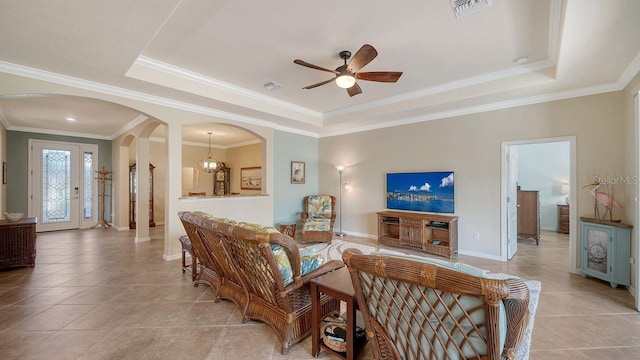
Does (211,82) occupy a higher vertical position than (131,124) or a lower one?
higher

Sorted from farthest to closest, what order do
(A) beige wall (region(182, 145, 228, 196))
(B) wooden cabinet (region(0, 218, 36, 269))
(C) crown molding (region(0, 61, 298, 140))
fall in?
(A) beige wall (region(182, 145, 228, 196)), (B) wooden cabinet (region(0, 218, 36, 269)), (C) crown molding (region(0, 61, 298, 140))

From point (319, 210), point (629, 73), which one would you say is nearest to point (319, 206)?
point (319, 210)

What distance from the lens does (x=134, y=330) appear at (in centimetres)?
233

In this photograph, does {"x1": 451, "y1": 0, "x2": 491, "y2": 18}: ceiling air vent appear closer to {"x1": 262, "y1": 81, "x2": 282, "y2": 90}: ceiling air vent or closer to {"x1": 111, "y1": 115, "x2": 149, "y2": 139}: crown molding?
{"x1": 262, "y1": 81, "x2": 282, "y2": 90}: ceiling air vent

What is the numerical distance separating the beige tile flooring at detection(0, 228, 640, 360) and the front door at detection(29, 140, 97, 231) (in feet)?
12.9

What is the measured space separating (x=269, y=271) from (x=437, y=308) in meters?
1.24

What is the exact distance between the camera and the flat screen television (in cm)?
486

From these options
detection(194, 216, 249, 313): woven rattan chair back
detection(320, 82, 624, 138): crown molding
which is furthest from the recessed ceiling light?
detection(194, 216, 249, 313): woven rattan chair back

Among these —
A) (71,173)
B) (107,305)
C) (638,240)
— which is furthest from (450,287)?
(71,173)

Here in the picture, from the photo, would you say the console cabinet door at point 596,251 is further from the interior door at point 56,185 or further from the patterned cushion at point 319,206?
the interior door at point 56,185

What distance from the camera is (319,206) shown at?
6383mm

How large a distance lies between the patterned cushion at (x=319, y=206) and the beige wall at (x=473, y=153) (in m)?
0.41

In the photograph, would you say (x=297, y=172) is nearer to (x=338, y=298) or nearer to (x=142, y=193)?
(x=142, y=193)

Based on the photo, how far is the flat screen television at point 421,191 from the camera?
4855mm
